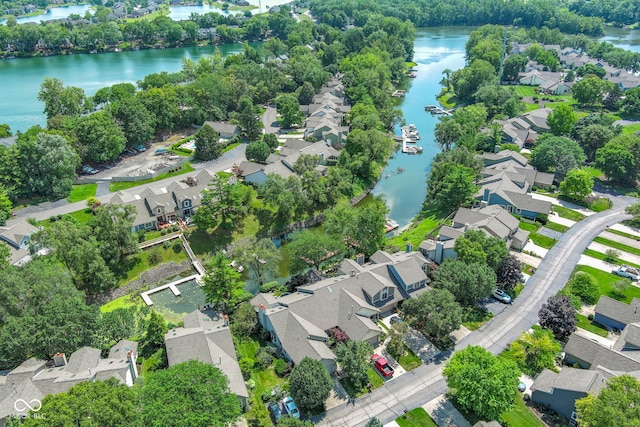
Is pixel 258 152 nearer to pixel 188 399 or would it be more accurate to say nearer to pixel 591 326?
pixel 188 399

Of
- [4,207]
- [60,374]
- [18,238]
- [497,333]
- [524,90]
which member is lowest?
[524,90]

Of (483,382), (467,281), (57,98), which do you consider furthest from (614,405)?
(57,98)

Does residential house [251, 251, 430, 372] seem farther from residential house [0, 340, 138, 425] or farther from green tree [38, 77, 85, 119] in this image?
green tree [38, 77, 85, 119]

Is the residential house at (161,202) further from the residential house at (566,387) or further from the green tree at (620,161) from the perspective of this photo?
the green tree at (620,161)

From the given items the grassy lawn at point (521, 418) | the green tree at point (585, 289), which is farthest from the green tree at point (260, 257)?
the green tree at point (585, 289)

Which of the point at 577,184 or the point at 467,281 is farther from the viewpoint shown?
the point at 577,184
